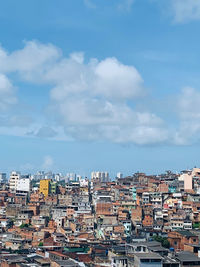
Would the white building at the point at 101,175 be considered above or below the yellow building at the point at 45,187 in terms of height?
above

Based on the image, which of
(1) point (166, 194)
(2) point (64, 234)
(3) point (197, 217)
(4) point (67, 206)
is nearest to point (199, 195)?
(1) point (166, 194)

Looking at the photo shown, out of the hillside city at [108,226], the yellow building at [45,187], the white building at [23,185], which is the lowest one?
the hillside city at [108,226]

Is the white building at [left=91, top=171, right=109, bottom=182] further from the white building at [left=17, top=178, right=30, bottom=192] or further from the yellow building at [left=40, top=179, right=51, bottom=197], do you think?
the yellow building at [left=40, top=179, right=51, bottom=197]

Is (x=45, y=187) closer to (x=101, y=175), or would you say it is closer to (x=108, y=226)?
(x=108, y=226)

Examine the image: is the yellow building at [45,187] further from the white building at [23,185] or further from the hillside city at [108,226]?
the white building at [23,185]

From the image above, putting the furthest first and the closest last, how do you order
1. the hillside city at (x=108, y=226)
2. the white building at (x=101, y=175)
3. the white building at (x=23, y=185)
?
the white building at (x=101, y=175)
the white building at (x=23, y=185)
the hillside city at (x=108, y=226)

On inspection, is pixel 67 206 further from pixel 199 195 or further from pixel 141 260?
pixel 141 260

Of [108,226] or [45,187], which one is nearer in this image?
[108,226]

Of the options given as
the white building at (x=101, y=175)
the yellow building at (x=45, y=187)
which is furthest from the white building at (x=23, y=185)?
the white building at (x=101, y=175)

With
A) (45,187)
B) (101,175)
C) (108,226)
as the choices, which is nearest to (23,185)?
(45,187)

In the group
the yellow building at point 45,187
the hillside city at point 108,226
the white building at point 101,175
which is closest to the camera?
the hillside city at point 108,226
